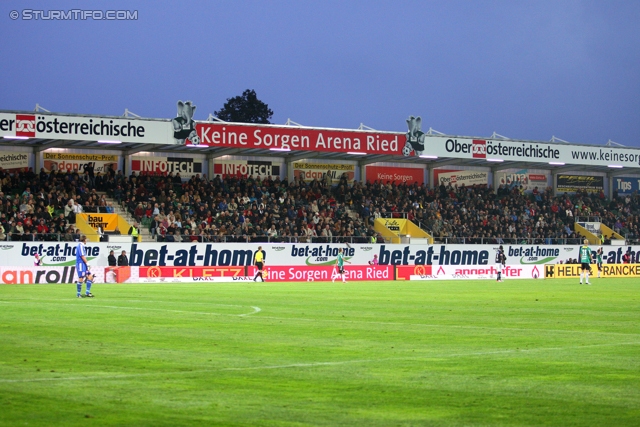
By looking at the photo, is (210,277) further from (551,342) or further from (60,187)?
(551,342)

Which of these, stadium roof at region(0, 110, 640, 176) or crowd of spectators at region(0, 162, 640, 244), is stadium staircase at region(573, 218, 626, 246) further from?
stadium roof at region(0, 110, 640, 176)

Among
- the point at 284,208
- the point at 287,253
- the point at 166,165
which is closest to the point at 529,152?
the point at 284,208

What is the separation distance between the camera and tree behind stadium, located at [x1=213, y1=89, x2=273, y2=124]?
11544 centimetres

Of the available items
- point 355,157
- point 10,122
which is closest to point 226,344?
point 10,122

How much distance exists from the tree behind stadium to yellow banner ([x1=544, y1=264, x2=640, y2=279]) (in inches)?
2451

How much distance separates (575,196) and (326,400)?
68182mm

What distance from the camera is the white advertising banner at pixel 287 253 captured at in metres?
46.0

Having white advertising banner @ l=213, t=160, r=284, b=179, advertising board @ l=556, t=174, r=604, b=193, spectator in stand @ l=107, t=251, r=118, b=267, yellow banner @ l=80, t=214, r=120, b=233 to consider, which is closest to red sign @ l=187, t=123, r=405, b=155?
white advertising banner @ l=213, t=160, r=284, b=179

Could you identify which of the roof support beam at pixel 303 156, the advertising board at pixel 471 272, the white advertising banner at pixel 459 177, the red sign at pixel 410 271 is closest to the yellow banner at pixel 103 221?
the roof support beam at pixel 303 156

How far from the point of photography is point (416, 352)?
44.4ft

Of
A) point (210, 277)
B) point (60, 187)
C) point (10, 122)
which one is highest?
point (10, 122)

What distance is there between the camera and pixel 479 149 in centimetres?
6359

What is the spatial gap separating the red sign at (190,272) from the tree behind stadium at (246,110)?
67765 millimetres

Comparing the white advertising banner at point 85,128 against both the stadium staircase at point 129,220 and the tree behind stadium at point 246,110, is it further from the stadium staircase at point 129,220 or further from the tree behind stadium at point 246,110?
the tree behind stadium at point 246,110
